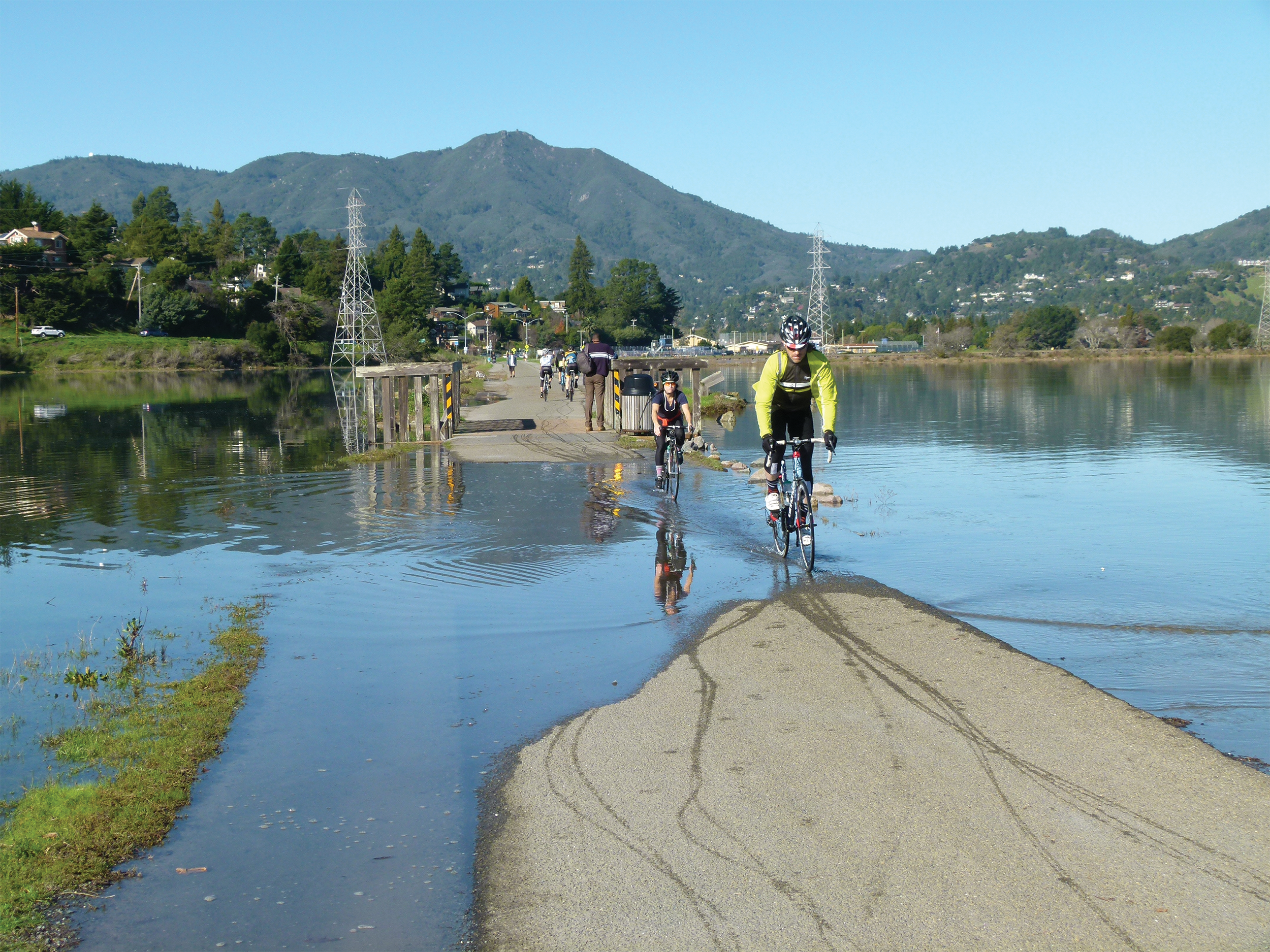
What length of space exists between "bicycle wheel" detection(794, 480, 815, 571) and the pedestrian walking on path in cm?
1575

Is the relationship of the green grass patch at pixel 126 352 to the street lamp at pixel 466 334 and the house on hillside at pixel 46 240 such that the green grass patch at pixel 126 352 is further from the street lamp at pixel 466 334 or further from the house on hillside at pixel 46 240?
the street lamp at pixel 466 334

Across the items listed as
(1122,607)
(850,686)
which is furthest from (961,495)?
(850,686)

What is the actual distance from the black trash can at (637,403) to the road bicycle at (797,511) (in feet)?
49.7

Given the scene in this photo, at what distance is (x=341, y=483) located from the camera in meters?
19.6

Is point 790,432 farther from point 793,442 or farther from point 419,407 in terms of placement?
point 419,407

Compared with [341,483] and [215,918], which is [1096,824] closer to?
[215,918]

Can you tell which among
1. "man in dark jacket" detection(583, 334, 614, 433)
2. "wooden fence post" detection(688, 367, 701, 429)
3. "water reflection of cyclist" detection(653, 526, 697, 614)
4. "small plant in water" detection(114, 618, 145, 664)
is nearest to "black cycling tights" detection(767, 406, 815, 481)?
"water reflection of cyclist" detection(653, 526, 697, 614)

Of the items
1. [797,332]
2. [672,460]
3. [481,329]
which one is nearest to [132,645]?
[797,332]

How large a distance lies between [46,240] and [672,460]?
14840cm

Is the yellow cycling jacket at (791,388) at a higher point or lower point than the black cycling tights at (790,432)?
higher

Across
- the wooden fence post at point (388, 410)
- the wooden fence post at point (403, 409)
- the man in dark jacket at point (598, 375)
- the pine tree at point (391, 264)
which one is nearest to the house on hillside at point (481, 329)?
the pine tree at point (391, 264)

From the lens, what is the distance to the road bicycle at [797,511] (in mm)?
11391

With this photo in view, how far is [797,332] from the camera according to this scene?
10570 mm

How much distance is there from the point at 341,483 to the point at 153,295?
112980mm
